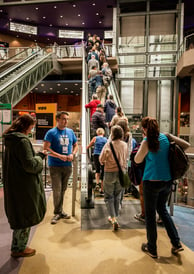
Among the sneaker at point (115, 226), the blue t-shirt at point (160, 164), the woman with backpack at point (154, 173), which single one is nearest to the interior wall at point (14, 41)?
the sneaker at point (115, 226)

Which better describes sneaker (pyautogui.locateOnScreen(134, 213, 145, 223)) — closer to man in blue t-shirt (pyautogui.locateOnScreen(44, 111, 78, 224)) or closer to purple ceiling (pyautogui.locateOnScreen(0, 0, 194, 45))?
man in blue t-shirt (pyautogui.locateOnScreen(44, 111, 78, 224))

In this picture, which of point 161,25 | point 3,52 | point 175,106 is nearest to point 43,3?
point 3,52

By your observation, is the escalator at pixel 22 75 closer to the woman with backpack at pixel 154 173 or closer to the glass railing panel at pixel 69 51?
the glass railing panel at pixel 69 51

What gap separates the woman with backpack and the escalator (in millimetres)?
5302

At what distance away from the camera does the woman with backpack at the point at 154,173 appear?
2.29 metres

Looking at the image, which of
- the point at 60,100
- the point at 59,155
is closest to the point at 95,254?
the point at 59,155

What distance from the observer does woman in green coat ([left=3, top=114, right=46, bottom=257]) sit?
84.2 inches

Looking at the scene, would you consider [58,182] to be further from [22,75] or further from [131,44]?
[131,44]

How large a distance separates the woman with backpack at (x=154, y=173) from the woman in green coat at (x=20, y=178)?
1.17 m

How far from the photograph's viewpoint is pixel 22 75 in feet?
27.4

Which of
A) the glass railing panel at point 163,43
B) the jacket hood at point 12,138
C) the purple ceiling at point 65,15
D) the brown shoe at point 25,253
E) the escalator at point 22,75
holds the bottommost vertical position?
the brown shoe at point 25,253

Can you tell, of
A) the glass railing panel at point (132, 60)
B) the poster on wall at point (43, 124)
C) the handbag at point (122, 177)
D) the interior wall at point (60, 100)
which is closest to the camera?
the handbag at point (122, 177)

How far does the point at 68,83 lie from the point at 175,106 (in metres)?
8.43

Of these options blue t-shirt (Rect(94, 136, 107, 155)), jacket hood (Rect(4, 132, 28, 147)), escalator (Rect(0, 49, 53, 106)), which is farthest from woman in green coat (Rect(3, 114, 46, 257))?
escalator (Rect(0, 49, 53, 106))
